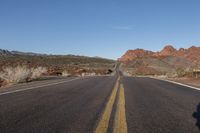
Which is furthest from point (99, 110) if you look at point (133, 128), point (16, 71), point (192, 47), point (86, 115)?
point (192, 47)

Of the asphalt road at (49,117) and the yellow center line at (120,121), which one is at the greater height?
the yellow center line at (120,121)

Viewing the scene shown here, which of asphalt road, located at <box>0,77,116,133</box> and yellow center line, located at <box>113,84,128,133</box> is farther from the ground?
yellow center line, located at <box>113,84,128,133</box>

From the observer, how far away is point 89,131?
5.09 metres

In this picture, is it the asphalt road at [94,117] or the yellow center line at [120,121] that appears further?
the asphalt road at [94,117]

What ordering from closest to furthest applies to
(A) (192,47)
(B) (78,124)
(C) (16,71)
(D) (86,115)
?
(B) (78,124)
(D) (86,115)
(C) (16,71)
(A) (192,47)

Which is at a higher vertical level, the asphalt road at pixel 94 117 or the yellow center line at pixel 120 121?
the yellow center line at pixel 120 121

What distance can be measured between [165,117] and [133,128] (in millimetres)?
1409

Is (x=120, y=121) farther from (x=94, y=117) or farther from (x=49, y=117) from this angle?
(x=49, y=117)

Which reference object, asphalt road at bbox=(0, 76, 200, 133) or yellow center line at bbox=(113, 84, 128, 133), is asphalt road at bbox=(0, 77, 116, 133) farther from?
yellow center line at bbox=(113, 84, 128, 133)

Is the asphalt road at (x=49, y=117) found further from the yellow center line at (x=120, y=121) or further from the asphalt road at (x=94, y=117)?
the yellow center line at (x=120, y=121)

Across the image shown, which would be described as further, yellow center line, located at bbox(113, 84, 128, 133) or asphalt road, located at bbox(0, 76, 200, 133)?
asphalt road, located at bbox(0, 76, 200, 133)

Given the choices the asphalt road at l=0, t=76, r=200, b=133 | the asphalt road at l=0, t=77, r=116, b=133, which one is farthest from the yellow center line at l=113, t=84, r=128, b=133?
the asphalt road at l=0, t=77, r=116, b=133

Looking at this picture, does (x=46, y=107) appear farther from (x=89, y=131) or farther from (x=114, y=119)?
(x=89, y=131)

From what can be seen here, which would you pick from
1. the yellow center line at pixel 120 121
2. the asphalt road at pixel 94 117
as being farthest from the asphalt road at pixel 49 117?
the yellow center line at pixel 120 121
